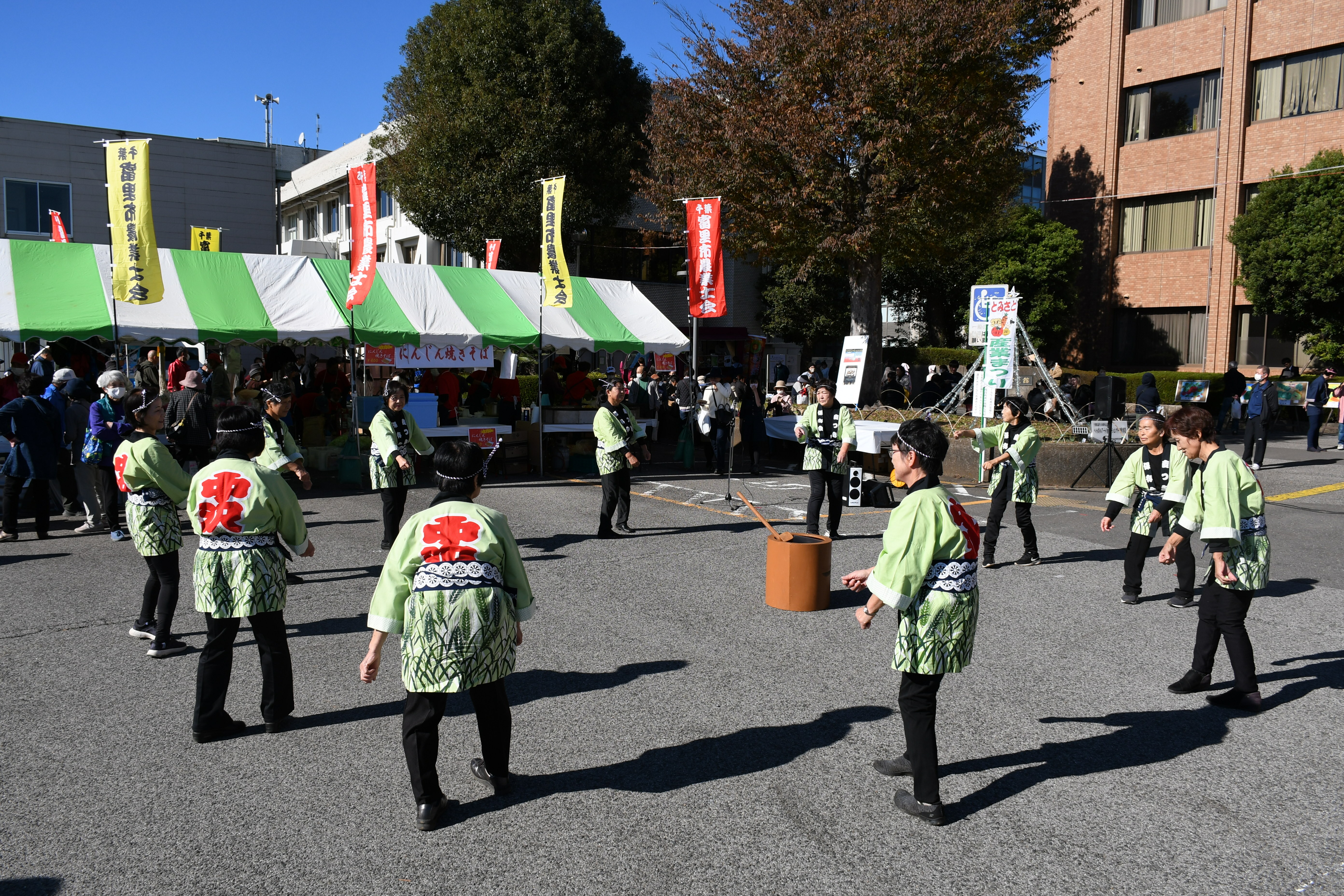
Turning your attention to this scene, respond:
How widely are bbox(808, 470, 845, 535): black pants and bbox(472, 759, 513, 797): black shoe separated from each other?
19.0ft

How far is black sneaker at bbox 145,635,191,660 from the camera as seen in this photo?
6074 mm

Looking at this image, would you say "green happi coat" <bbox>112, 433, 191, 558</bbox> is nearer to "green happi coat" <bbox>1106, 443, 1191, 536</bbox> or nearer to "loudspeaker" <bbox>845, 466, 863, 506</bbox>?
"green happi coat" <bbox>1106, 443, 1191, 536</bbox>

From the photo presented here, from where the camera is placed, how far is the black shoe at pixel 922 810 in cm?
394

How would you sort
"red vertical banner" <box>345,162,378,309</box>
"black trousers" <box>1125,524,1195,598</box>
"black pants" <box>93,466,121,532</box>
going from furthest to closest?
1. "red vertical banner" <box>345,162,378,309</box>
2. "black pants" <box>93,466,121,532</box>
3. "black trousers" <box>1125,524,1195,598</box>

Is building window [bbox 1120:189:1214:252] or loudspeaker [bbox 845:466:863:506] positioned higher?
building window [bbox 1120:189:1214:252]

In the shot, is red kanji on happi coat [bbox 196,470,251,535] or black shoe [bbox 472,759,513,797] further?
red kanji on happi coat [bbox 196,470,251,535]

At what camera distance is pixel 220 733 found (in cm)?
475

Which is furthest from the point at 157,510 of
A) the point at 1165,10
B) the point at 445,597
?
the point at 1165,10

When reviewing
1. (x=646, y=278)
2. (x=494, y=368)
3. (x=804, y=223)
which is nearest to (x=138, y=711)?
(x=494, y=368)


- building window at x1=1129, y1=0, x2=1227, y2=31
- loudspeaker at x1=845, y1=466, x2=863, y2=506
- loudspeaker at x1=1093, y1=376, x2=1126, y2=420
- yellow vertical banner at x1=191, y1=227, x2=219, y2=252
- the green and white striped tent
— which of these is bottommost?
loudspeaker at x1=845, y1=466, x2=863, y2=506

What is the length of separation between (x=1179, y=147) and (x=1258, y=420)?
17206 mm

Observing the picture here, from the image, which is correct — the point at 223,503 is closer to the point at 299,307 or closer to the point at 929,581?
the point at 929,581

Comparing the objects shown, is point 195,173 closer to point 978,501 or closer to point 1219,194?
point 978,501

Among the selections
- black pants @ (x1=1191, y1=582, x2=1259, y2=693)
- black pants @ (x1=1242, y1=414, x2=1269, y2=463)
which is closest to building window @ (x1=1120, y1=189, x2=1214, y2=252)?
black pants @ (x1=1242, y1=414, x2=1269, y2=463)
